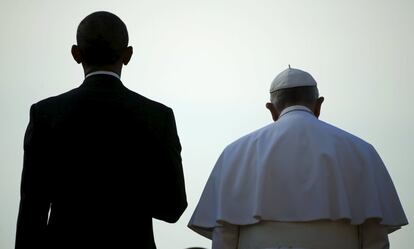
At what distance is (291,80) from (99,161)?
192 centimetres

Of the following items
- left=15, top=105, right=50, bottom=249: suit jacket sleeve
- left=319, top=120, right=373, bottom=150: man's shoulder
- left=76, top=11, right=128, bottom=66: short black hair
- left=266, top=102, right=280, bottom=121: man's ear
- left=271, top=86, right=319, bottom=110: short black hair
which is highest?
left=76, top=11, right=128, bottom=66: short black hair

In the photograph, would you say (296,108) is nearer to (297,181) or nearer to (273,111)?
(273,111)

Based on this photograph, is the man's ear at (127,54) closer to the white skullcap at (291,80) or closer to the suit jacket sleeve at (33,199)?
the suit jacket sleeve at (33,199)

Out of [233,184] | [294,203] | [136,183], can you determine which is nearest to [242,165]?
[233,184]

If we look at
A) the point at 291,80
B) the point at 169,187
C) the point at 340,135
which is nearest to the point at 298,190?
the point at 340,135

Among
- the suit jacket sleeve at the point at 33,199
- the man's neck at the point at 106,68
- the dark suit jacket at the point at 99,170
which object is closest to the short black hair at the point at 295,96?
the dark suit jacket at the point at 99,170

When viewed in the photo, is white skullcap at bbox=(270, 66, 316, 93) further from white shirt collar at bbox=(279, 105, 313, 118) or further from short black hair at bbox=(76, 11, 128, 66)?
short black hair at bbox=(76, 11, 128, 66)

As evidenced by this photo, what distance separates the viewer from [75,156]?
4.35 metres

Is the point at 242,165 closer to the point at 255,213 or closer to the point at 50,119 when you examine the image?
the point at 255,213

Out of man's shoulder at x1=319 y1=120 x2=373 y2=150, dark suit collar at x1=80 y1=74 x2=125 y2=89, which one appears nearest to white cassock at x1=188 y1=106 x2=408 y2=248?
man's shoulder at x1=319 y1=120 x2=373 y2=150

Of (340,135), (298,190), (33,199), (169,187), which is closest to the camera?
(33,199)

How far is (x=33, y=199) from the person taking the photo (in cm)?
427

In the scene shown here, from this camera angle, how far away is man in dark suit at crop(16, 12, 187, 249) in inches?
168

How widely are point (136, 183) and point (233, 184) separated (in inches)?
50.8
